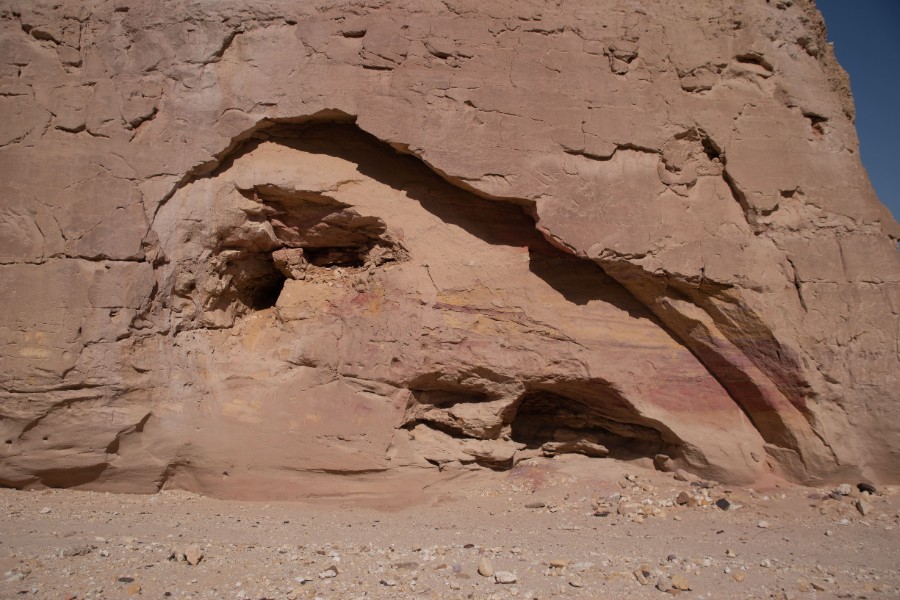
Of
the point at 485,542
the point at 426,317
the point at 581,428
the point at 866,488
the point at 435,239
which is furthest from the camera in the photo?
the point at 581,428

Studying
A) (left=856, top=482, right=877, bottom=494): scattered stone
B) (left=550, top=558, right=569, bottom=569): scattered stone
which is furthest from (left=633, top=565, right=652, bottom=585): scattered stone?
(left=856, top=482, right=877, bottom=494): scattered stone

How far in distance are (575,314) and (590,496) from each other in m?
1.09

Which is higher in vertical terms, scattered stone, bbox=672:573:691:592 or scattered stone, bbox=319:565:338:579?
scattered stone, bbox=672:573:691:592

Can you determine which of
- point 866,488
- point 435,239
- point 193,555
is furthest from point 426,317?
point 866,488

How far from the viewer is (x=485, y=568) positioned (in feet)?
9.31

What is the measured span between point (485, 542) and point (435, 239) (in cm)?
184

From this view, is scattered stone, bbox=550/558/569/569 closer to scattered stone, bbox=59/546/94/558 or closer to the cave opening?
the cave opening

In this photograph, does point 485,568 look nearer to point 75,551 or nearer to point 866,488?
point 75,551

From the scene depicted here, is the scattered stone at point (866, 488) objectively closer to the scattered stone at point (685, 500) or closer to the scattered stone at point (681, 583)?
the scattered stone at point (685, 500)

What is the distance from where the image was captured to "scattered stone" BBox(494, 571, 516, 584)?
2760mm

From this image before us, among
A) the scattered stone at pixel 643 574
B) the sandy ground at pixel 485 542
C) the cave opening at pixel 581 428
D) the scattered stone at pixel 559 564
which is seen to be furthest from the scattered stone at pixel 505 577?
the cave opening at pixel 581 428

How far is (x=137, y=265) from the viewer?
3.84m

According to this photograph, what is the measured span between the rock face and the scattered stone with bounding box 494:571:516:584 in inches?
46.3

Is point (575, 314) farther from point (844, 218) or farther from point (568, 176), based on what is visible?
point (844, 218)
